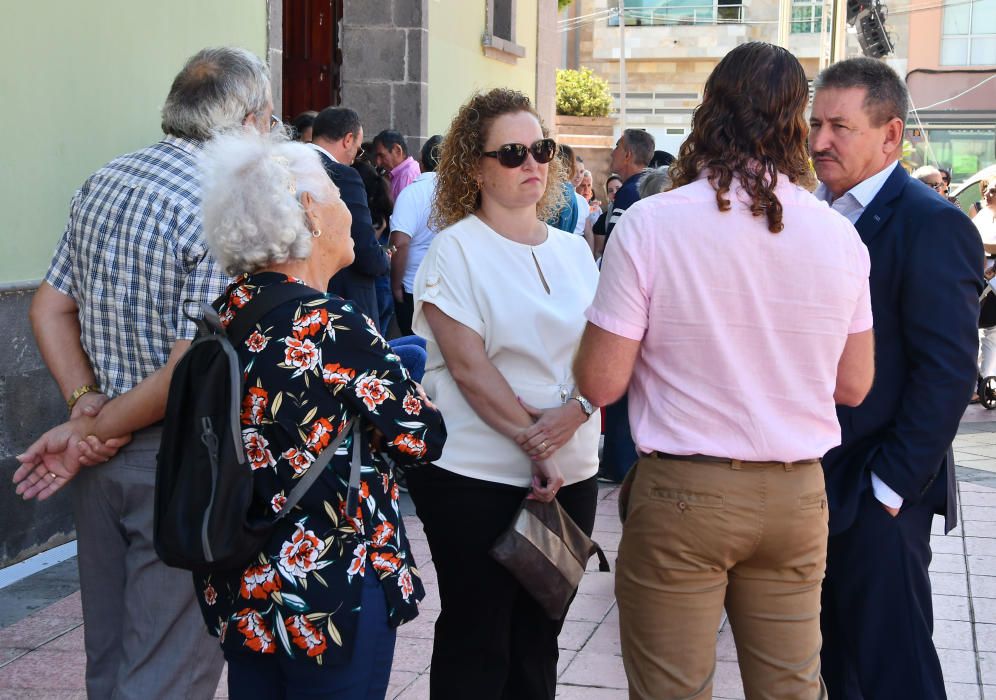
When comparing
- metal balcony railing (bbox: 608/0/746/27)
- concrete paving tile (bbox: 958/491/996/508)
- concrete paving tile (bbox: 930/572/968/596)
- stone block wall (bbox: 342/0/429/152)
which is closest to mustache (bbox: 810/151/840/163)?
concrete paving tile (bbox: 930/572/968/596)

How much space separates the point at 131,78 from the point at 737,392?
462cm

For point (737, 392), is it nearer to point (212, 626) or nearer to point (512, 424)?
point (512, 424)

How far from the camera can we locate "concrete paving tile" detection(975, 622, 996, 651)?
480 cm

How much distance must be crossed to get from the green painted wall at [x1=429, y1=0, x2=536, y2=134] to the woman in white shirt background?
7512 millimetres

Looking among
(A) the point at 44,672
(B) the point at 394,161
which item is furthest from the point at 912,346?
(B) the point at 394,161

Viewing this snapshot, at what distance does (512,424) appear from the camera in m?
3.24

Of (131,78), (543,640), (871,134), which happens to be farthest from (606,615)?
(131,78)

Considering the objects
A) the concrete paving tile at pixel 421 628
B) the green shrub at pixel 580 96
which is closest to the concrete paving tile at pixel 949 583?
the concrete paving tile at pixel 421 628

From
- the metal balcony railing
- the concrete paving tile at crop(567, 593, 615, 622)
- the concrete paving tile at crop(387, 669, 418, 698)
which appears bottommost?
the concrete paving tile at crop(567, 593, 615, 622)

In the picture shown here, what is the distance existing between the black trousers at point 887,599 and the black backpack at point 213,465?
154cm

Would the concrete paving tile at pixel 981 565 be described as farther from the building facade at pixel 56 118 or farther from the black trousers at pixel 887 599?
the building facade at pixel 56 118

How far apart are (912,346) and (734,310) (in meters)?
0.78

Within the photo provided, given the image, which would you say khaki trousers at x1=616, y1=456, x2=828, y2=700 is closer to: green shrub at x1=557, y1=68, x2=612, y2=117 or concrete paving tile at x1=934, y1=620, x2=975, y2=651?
concrete paving tile at x1=934, y1=620, x2=975, y2=651

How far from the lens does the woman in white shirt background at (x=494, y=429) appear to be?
3262 mm
